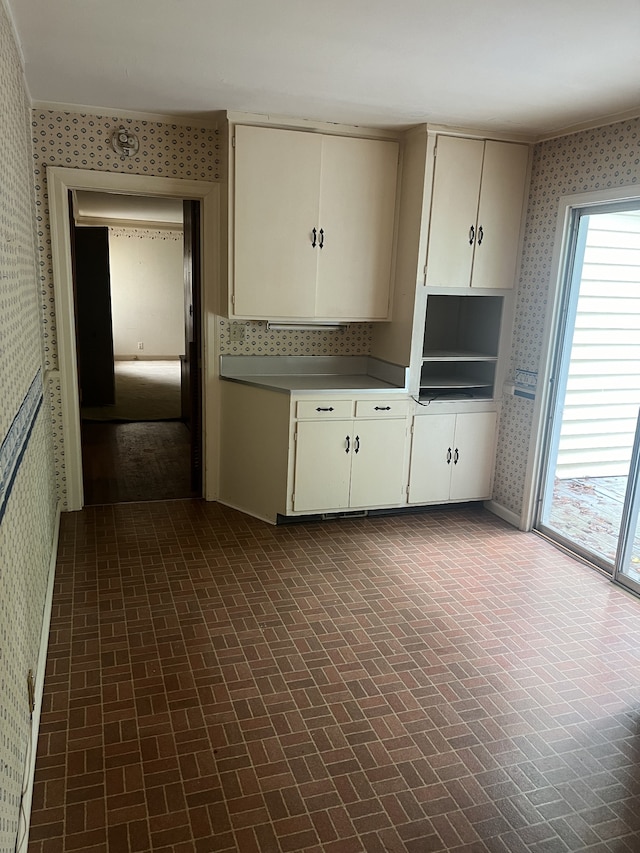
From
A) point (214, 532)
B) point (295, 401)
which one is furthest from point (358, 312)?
point (214, 532)

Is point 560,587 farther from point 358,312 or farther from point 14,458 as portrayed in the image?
point 14,458

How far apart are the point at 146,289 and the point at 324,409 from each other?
8434 millimetres

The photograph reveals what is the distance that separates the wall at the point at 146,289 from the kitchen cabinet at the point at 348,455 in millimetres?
8182

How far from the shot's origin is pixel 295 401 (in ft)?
13.2

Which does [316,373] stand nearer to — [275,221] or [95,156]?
[275,221]

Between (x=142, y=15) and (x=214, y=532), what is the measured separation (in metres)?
2.76

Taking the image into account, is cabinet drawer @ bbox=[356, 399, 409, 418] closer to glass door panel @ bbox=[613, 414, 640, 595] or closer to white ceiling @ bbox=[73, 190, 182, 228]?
glass door panel @ bbox=[613, 414, 640, 595]

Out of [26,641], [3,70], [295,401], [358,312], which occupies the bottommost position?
[26,641]

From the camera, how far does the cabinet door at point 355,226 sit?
4.09 meters

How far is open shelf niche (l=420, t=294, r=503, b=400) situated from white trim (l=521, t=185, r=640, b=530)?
0.43 m

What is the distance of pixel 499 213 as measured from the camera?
420cm

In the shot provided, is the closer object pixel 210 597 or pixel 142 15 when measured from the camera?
pixel 142 15

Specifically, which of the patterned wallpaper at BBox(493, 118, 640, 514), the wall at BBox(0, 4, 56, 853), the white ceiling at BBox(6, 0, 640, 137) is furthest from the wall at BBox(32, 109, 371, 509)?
the patterned wallpaper at BBox(493, 118, 640, 514)

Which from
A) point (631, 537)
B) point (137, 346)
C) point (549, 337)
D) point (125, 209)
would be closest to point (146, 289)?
point (137, 346)
